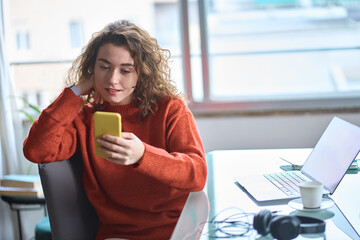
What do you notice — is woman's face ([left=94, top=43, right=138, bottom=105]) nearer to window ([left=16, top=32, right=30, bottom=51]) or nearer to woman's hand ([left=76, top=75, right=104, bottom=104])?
woman's hand ([left=76, top=75, right=104, bottom=104])

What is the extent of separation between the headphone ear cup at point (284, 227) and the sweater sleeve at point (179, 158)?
40cm

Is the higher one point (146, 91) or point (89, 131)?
point (146, 91)

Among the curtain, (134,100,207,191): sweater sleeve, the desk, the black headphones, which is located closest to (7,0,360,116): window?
the curtain

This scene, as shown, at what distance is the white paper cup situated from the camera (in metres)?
1.22

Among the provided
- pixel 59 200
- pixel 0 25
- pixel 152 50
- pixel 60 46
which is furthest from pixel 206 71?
pixel 59 200

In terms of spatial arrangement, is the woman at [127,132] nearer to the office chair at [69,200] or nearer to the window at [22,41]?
the office chair at [69,200]

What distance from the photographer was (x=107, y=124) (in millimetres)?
1241

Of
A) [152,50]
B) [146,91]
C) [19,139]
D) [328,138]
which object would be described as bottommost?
[19,139]

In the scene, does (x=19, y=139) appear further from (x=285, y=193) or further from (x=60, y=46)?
(x=285, y=193)

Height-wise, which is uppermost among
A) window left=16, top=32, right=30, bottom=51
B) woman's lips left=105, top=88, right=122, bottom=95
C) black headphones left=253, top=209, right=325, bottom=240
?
window left=16, top=32, right=30, bottom=51

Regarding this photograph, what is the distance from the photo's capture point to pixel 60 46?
3.26m

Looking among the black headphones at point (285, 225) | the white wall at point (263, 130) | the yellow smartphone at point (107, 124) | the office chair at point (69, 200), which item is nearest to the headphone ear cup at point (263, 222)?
the black headphones at point (285, 225)

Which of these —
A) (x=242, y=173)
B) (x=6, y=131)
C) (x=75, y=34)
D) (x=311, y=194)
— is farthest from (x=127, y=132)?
(x=75, y=34)

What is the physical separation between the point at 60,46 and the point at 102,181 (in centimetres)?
188
